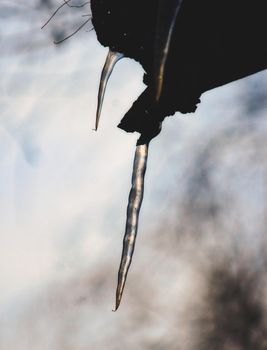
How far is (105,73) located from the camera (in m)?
2.17

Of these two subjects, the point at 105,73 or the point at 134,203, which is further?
the point at 134,203

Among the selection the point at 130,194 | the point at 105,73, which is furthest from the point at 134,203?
the point at 105,73

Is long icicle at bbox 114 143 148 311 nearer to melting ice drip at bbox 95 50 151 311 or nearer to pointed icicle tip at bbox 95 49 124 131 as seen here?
melting ice drip at bbox 95 50 151 311

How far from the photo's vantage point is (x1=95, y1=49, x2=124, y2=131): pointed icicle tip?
211cm

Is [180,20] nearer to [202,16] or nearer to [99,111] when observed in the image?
[202,16]

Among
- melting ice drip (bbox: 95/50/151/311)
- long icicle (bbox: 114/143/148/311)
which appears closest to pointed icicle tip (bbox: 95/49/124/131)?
melting ice drip (bbox: 95/50/151/311)

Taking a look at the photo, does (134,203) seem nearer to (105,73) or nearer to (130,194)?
(130,194)

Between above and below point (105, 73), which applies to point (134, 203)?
below

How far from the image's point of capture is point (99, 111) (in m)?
2.16

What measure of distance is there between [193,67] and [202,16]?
27 centimetres

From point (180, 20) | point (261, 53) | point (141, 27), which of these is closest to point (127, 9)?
point (141, 27)

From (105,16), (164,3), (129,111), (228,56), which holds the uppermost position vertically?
(164,3)

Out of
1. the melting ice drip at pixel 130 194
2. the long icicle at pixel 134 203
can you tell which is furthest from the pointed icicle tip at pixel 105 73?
the long icicle at pixel 134 203

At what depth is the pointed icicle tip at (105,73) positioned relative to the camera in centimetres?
211
